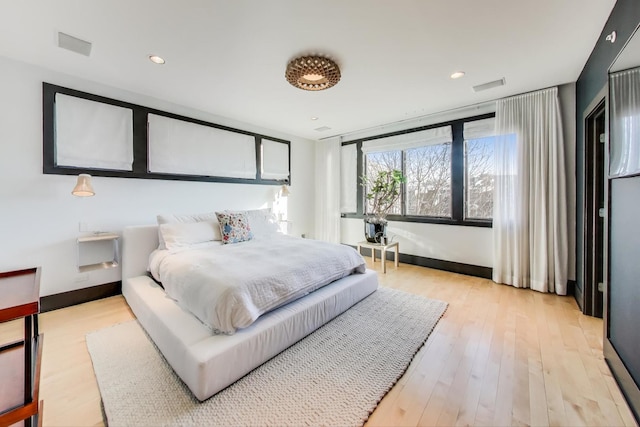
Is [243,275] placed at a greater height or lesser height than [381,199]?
lesser

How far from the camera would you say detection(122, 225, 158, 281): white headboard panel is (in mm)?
2904

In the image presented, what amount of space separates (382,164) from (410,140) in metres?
0.71

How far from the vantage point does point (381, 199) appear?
4.61 metres

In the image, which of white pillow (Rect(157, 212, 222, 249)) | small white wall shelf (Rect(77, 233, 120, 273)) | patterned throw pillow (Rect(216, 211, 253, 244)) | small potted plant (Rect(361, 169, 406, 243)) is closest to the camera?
small white wall shelf (Rect(77, 233, 120, 273))

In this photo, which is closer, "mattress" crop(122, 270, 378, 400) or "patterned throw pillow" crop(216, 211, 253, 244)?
"mattress" crop(122, 270, 378, 400)

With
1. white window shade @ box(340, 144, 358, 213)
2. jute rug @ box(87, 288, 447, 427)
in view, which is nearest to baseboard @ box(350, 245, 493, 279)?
white window shade @ box(340, 144, 358, 213)

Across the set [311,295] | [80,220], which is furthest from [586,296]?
[80,220]

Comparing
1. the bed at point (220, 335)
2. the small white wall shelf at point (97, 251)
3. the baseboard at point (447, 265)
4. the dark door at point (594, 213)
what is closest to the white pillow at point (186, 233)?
the bed at point (220, 335)

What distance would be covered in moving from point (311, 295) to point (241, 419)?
107 cm

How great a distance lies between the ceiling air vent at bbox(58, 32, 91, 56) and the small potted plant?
12.7ft

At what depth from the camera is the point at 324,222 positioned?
5.50 meters

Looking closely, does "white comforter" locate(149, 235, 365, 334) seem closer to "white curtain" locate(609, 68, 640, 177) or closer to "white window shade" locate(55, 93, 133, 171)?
"white window shade" locate(55, 93, 133, 171)

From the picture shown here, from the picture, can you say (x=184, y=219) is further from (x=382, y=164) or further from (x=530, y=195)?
(x=530, y=195)

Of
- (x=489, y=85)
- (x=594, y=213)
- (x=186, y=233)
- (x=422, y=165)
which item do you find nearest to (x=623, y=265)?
(x=594, y=213)
